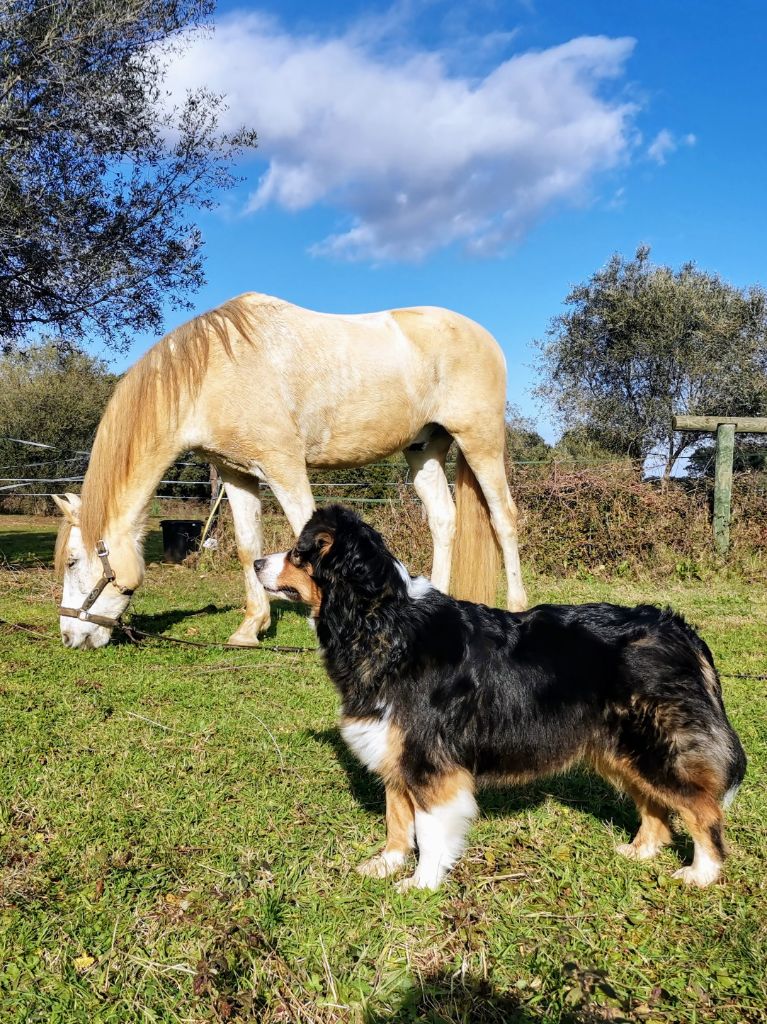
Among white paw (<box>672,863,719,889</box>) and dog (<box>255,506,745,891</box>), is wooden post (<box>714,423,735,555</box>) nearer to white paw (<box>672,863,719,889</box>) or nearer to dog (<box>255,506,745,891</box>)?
dog (<box>255,506,745,891</box>)

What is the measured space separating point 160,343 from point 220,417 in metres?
0.91

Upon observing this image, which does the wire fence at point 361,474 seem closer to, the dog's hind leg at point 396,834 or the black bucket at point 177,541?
the black bucket at point 177,541

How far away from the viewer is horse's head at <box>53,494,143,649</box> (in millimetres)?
5898

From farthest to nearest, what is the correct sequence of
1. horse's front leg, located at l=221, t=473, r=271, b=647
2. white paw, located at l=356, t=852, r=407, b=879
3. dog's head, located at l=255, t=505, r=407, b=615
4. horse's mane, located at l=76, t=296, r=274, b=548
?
horse's front leg, located at l=221, t=473, r=271, b=647
horse's mane, located at l=76, t=296, r=274, b=548
dog's head, located at l=255, t=505, r=407, b=615
white paw, located at l=356, t=852, r=407, b=879

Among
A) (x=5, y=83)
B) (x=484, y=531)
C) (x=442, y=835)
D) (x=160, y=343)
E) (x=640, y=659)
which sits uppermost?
(x=5, y=83)

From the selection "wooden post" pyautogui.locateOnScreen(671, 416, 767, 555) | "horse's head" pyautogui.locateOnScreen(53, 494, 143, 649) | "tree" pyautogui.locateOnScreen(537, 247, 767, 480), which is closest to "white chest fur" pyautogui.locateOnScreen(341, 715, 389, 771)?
"horse's head" pyautogui.locateOnScreen(53, 494, 143, 649)

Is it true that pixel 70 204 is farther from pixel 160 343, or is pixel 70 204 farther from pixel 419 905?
pixel 419 905

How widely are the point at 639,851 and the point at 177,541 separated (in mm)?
10220

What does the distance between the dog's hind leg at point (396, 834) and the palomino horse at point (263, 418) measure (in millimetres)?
3339

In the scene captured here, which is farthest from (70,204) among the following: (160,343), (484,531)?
(484,531)

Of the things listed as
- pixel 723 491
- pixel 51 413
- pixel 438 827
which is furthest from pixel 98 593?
pixel 51 413

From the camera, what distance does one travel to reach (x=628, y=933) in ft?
7.88

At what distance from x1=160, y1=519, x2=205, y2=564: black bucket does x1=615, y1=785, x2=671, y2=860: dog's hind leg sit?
398 inches

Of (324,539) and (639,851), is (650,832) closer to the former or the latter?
(639,851)
